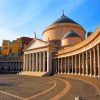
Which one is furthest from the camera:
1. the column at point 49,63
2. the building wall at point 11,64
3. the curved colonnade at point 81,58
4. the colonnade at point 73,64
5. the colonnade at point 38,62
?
the building wall at point 11,64

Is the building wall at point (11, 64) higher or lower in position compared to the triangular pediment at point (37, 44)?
lower

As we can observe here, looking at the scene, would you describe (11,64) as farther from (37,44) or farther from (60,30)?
(60,30)

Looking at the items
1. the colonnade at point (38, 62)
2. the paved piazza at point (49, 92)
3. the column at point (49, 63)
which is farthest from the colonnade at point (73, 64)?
the paved piazza at point (49, 92)

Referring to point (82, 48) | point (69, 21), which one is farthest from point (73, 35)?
point (82, 48)

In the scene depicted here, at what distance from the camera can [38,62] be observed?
71.0m

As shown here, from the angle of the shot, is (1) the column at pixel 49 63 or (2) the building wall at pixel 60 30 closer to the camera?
(1) the column at pixel 49 63

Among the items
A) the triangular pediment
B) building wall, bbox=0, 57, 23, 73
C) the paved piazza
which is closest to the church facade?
the triangular pediment

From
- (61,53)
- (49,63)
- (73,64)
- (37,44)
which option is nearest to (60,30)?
(37,44)

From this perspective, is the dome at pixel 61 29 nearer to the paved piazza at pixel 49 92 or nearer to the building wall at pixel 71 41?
the building wall at pixel 71 41

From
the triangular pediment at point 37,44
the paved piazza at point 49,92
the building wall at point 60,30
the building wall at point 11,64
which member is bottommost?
the paved piazza at point 49,92

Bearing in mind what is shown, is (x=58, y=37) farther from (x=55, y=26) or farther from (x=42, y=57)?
(x=42, y=57)

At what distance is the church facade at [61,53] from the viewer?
45.9m

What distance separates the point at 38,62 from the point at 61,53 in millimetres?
14521

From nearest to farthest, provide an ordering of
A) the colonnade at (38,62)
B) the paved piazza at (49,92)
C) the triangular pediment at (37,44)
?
the paved piazza at (49,92)
the colonnade at (38,62)
the triangular pediment at (37,44)
